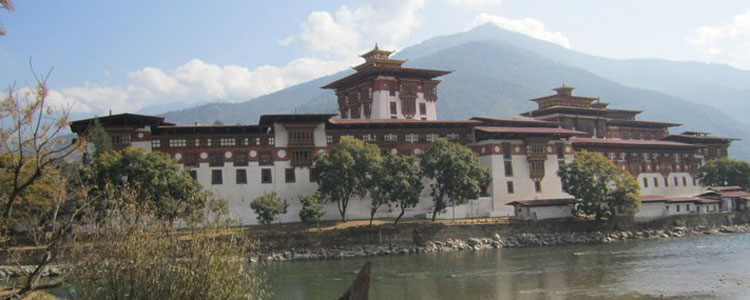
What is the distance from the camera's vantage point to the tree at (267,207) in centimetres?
5953

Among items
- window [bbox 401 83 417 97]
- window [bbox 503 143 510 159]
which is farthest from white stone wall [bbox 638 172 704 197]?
window [bbox 401 83 417 97]

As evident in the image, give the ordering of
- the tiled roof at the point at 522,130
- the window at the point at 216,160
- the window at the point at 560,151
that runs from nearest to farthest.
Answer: the window at the point at 216,160
the tiled roof at the point at 522,130
the window at the point at 560,151

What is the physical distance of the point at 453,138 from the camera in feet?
242

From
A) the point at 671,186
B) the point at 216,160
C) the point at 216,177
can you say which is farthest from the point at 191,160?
the point at 671,186

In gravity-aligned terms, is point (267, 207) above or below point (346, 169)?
below

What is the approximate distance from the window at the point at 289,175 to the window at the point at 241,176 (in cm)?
405

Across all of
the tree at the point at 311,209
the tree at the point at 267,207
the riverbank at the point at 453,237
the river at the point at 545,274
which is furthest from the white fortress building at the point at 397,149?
the river at the point at 545,274

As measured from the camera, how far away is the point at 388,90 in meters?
84.4

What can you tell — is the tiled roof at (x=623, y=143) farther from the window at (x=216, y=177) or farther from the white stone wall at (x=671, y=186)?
the window at (x=216, y=177)

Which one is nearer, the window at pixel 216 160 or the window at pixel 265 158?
the window at pixel 216 160

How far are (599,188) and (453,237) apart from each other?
17.1 metres

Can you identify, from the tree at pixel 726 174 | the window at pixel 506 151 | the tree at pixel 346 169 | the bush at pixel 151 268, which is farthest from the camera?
the tree at pixel 726 174

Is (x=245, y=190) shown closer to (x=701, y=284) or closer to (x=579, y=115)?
(x=701, y=284)

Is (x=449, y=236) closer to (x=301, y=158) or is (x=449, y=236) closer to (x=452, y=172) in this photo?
(x=452, y=172)
